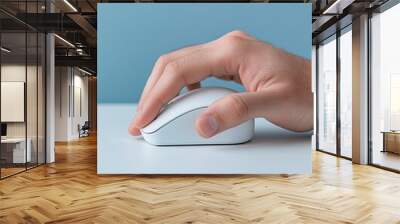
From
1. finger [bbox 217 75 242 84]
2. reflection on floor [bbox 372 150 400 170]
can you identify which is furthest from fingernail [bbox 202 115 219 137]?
reflection on floor [bbox 372 150 400 170]

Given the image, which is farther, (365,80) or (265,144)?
(365,80)

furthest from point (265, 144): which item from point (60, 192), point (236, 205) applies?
point (60, 192)

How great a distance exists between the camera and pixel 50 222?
11.2ft

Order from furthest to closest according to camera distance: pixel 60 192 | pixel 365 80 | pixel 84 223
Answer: pixel 365 80, pixel 60 192, pixel 84 223

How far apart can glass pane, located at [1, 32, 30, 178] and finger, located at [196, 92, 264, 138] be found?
3239 mm

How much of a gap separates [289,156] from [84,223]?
7.26ft

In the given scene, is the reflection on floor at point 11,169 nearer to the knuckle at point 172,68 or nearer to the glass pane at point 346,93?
the knuckle at point 172,68

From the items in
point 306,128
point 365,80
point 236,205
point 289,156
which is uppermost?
point 365,80

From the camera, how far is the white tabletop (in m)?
4.25

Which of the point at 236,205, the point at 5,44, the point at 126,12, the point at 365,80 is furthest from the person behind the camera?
the point at 365,80

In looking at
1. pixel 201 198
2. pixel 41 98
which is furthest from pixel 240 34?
pixel 41 98

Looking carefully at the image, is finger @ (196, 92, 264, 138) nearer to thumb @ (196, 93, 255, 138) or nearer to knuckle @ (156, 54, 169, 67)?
thumb @ (196, 93, 255, 138)

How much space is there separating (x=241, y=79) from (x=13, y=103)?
146 inches

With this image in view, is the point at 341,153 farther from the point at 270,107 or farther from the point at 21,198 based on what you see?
the point at 21,198
